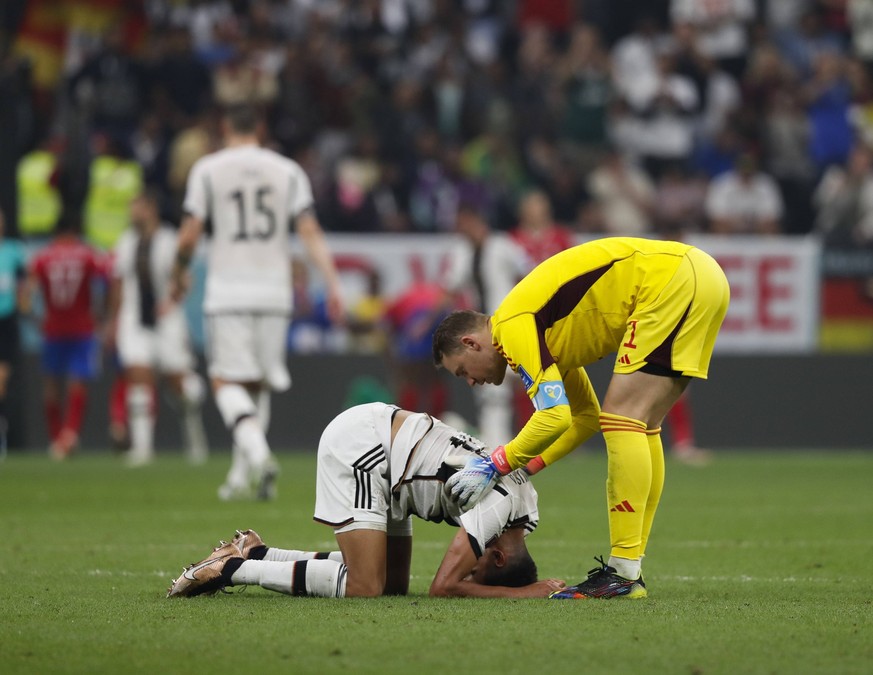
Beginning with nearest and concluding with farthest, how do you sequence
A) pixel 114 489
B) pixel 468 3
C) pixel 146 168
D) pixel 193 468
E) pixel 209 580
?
pixel 209 580, pixel 114 489, pixel 193 468, pixel 146 168, pixel 468 3

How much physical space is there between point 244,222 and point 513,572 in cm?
533

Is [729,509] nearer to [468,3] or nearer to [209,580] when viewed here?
[209,580]

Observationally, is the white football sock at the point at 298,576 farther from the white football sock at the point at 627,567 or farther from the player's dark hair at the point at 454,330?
the white football sock at the point at 627,567

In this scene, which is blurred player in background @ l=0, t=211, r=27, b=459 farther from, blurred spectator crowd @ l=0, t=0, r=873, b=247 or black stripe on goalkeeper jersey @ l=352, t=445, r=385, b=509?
black stripe on goalkeeper jersey @ l=352, t=445, r=385, b=509

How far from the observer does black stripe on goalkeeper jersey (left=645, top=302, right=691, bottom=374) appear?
21.1ft

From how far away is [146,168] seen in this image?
18.8m

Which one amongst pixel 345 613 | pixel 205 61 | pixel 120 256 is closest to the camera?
pixel 345 613

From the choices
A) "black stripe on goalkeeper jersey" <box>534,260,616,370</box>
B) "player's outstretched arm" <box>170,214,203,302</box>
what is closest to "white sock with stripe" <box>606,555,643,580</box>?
"black stripe on goalkeeper jersey" <box>534,260,616,370</box>

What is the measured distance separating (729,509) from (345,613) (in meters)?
5.62

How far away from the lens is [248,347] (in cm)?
1127

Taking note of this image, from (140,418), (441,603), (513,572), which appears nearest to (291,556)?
(441,603)

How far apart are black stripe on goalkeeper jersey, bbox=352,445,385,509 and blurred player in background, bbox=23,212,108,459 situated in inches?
416

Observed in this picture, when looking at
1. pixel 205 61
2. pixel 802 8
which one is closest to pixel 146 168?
pixel 205 61

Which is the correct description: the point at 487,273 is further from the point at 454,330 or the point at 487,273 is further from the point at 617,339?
the point at 454,330
